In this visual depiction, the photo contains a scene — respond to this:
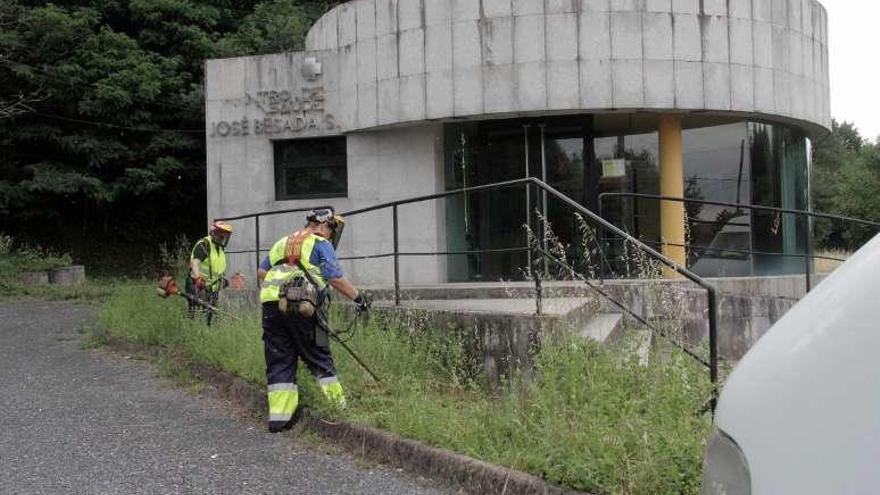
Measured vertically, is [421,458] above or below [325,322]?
below

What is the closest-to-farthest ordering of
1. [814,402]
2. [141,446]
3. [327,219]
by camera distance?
[814,402] → [141,446] → [327,219]

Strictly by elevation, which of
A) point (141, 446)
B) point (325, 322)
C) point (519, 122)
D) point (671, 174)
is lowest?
point (141, 446)

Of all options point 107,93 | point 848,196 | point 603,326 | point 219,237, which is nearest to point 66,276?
point 107,93

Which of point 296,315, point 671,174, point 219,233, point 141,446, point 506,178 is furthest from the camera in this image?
point 506,178

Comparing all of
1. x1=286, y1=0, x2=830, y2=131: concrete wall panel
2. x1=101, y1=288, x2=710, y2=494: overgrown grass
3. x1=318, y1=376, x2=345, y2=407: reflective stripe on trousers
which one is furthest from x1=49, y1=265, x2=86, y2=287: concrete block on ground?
x1=318, y1=376, x2=345, y2=407: reflective stripe on trousers

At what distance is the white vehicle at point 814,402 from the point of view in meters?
1.56

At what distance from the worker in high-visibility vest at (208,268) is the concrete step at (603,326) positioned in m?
5.08

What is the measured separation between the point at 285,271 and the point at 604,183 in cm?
716

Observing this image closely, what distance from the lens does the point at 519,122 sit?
12203 mm

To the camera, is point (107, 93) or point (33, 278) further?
point (107, 93)

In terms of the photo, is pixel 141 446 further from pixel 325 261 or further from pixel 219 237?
pixel 219 237

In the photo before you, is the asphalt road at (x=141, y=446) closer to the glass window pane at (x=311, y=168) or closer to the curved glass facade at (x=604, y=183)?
the glass window pane at (x=311, y=168)


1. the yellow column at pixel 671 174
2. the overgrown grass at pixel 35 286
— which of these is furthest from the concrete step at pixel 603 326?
the overgrown grass at pixel 35 286

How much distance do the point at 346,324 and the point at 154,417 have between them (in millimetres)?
1802
